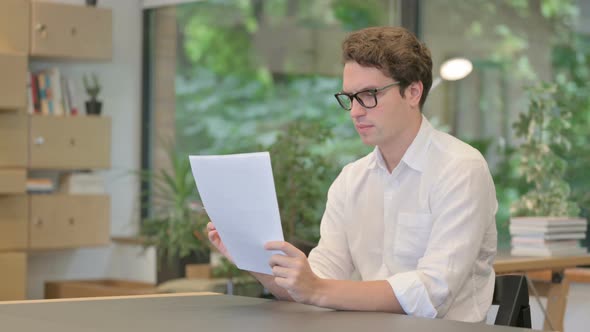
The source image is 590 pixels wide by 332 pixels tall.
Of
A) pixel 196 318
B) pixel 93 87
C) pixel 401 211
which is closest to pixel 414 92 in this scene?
pixel 401 211

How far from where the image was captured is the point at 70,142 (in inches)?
233

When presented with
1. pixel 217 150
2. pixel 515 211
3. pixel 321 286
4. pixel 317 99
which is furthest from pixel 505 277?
pixel 217 150

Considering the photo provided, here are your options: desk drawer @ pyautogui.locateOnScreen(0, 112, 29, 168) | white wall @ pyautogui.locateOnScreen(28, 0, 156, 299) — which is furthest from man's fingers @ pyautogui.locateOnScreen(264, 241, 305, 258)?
white wall @ pyautogui.locateOnScreen(28, 0, 156, 299)

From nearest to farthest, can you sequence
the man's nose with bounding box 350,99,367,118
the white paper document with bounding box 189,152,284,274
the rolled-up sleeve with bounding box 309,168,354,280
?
1. the white paper document with bounding box 189,152,284,274
2. the man's nose with bounding box 350,99,367,118
3. the rolled-up sleeve with bounding box 309,168,354,280

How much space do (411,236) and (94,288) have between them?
12.8 ft

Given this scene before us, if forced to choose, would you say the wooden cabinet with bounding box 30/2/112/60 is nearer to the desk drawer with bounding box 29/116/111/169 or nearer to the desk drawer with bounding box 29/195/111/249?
the desk drawer with bounding box 29/116/111/169

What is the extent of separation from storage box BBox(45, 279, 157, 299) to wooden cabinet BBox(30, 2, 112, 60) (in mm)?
1333

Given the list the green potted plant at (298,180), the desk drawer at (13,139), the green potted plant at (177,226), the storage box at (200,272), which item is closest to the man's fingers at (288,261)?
the green potted plant at (298,180)

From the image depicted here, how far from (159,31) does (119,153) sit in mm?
808

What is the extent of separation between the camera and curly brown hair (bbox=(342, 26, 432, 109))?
2330mm

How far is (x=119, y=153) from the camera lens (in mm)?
6496

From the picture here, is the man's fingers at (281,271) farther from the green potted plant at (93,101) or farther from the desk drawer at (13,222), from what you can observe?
the green potted plant at (93,101)

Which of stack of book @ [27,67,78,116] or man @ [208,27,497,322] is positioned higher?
stack of book @ [27,67,78,116]

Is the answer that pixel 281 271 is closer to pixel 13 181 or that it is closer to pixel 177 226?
pixel 177 226
